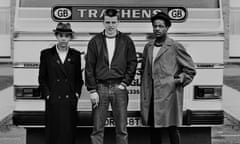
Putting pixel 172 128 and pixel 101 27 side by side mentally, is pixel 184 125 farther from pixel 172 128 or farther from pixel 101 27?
pixel 101 27

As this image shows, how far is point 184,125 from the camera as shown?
675cm

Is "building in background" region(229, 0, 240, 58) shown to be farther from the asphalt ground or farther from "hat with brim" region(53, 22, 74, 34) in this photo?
"hat with brim" region(53, 22, 74, 34)

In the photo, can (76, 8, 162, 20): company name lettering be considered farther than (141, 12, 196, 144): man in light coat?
Yes

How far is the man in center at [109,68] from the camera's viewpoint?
20.7 ft

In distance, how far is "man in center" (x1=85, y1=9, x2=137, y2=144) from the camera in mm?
6309

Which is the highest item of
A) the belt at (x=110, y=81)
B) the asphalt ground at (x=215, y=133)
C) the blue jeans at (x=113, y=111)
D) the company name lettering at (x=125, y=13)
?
the company name lettering at (x=125, y=13)

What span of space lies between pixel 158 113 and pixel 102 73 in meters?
0.76

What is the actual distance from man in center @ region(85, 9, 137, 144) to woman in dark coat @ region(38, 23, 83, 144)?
17 cm

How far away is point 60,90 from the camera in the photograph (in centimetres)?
633

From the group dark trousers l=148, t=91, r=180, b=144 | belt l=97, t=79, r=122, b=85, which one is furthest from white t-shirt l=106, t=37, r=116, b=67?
dark trousers l=148, t=91, r=180, b=144

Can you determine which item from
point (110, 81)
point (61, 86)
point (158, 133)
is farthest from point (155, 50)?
point (61, 86)

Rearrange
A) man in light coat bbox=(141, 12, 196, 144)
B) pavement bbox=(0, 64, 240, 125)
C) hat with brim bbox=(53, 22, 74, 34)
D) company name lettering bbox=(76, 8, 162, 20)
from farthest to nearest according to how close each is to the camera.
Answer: pavement bbox=(0, 64, 240, 125) → company name lettering bbox=(76, 8, 162, 20) → man in light coat bbox=(141, 12, 196, 144) → hat with brim bbox=(53, 22, 74, 34)

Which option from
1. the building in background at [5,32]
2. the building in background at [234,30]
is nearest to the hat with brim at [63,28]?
the building in background at [5,32]

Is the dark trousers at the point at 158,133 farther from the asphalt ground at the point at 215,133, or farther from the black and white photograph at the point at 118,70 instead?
the asphalt ground at the point at 215,133
